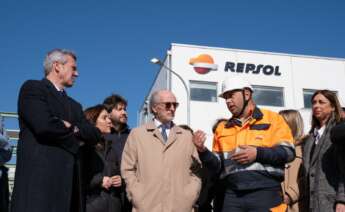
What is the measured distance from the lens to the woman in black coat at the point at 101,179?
4.75 meters

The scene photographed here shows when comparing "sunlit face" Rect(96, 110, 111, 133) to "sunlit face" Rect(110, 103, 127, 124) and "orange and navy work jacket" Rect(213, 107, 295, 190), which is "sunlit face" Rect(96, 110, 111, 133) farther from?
"orange and navy work jacket" Rect(213, 107, 295, 190)

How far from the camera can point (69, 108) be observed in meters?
4.30

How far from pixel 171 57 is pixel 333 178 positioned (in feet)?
60.3

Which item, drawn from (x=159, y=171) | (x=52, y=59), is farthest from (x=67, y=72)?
(x=159, y=171)

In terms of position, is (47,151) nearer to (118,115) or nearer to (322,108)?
(118,115)

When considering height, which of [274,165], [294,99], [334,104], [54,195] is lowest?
[54,195]

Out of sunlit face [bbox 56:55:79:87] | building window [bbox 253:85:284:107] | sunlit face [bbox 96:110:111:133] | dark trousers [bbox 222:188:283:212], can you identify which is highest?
building window [bbox 253:85:284:107]

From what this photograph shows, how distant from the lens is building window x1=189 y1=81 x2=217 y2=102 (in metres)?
22.2

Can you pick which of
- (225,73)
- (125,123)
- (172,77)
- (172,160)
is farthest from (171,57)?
(172,160)

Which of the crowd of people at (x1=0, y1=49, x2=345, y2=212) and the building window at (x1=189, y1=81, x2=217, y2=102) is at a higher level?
the building window at (x1=189, y1=81, x2=217, y2=102)

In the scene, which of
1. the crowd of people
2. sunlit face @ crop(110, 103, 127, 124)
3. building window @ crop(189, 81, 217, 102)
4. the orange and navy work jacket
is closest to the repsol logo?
building window @ crop(189, 81, 217, 102)

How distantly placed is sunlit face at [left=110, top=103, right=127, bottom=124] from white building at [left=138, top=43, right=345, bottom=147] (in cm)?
1500

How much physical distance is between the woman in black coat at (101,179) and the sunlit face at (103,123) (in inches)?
18.2

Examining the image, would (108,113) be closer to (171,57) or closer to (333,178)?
(333,178)
